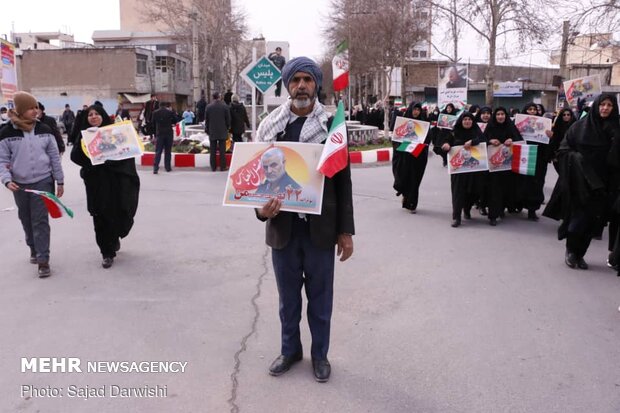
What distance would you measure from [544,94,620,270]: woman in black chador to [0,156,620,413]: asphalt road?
0.41 m

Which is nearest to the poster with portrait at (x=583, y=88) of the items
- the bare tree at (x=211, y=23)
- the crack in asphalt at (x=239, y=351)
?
the crack in asphalt at (x=239, y=351)

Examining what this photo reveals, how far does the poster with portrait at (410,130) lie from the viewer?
8820 millimetres

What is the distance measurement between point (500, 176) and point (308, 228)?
568cm

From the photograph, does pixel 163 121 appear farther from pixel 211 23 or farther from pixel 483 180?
pixel 211 23

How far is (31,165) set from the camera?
5480 mm

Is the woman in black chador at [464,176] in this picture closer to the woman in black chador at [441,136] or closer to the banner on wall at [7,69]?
the woman in black chador at [441,136]

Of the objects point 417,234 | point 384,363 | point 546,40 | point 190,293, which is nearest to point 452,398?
point 384,363

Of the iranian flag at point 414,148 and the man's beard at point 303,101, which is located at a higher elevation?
the man's beard at point 303,101

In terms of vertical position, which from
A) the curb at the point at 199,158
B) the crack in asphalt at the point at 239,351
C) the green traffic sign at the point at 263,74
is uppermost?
the green traffic sign at the point at 263,74

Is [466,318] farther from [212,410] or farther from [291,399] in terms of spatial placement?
[212,410]

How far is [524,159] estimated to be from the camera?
27.0 feet

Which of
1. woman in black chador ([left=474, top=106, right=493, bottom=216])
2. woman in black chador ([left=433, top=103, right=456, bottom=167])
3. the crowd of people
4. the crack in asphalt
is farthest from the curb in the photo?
the crack in asphalt

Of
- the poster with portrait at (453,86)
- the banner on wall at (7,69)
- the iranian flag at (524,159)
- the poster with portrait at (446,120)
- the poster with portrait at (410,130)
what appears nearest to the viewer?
the iranian flag at (524,159)

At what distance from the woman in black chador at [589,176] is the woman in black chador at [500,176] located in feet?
6.94
